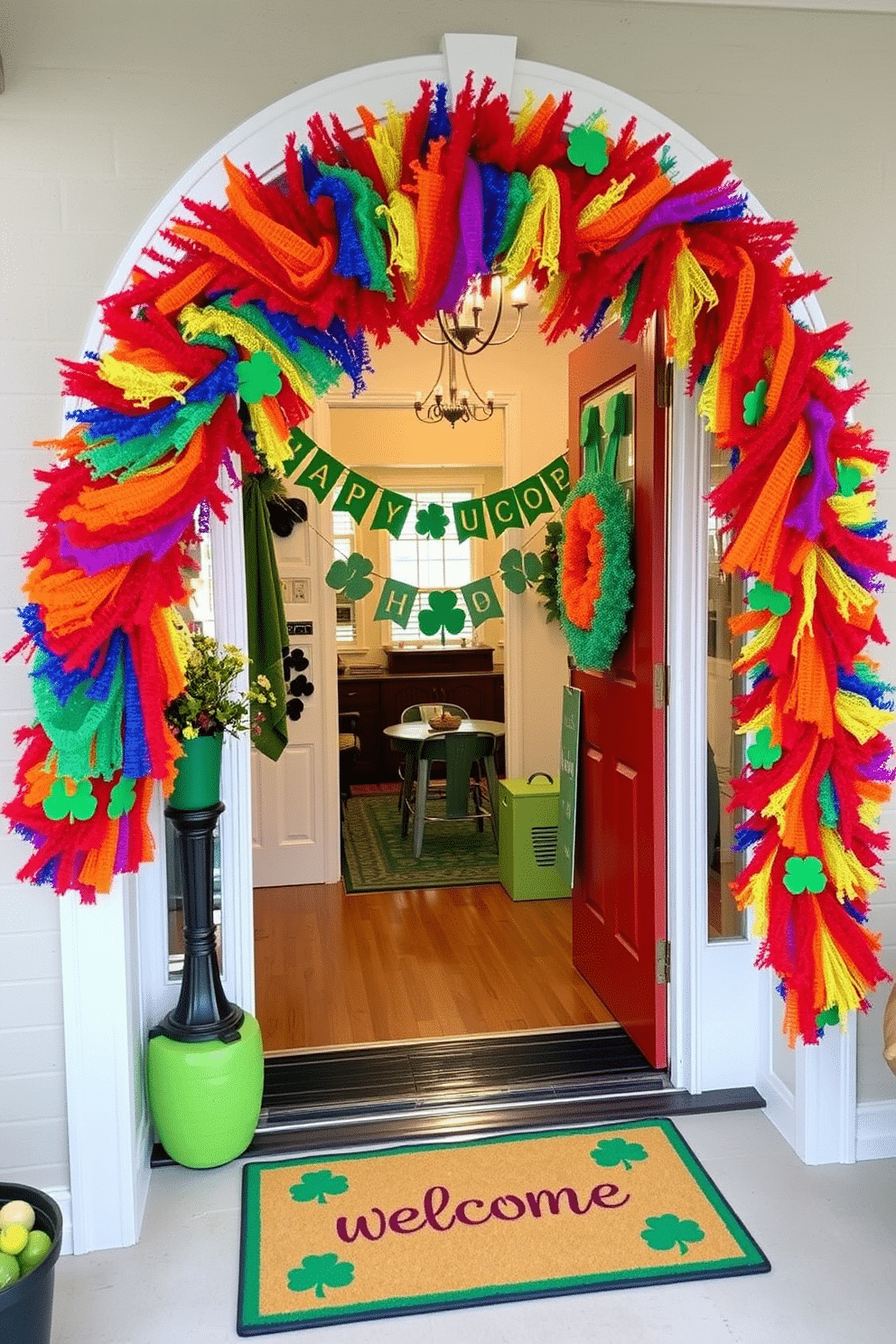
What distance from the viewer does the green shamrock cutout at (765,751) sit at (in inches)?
87.1

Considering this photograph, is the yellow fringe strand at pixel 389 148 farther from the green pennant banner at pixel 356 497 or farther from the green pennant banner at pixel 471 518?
the green pennant banner at pixel 471 518

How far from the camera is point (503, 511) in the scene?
144 inches

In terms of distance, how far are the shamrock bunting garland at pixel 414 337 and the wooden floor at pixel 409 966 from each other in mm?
1129

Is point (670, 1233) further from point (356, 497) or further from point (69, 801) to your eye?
point (356, 497)

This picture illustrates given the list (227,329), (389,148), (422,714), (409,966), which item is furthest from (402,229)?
(422,714)

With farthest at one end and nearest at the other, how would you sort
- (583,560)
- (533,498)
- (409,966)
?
(409,966), (533,498), (583,560)

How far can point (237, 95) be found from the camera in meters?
2.29

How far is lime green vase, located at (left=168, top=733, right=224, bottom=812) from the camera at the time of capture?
2422 mm

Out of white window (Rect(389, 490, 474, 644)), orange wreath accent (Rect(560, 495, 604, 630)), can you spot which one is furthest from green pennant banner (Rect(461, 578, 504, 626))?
white window (Rect(389, 490, 474, 644))

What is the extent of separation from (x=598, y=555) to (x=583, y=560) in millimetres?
196

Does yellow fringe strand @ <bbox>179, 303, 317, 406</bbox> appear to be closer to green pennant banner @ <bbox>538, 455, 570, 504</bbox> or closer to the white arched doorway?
the white arched doorway

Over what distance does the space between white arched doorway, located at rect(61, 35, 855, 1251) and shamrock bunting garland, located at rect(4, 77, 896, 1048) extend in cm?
16

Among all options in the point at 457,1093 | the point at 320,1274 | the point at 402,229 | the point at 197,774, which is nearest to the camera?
the point at 402,229

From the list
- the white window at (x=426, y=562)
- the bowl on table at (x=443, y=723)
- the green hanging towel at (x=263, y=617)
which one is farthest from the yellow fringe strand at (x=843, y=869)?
the white window at (x=426, y=562)
